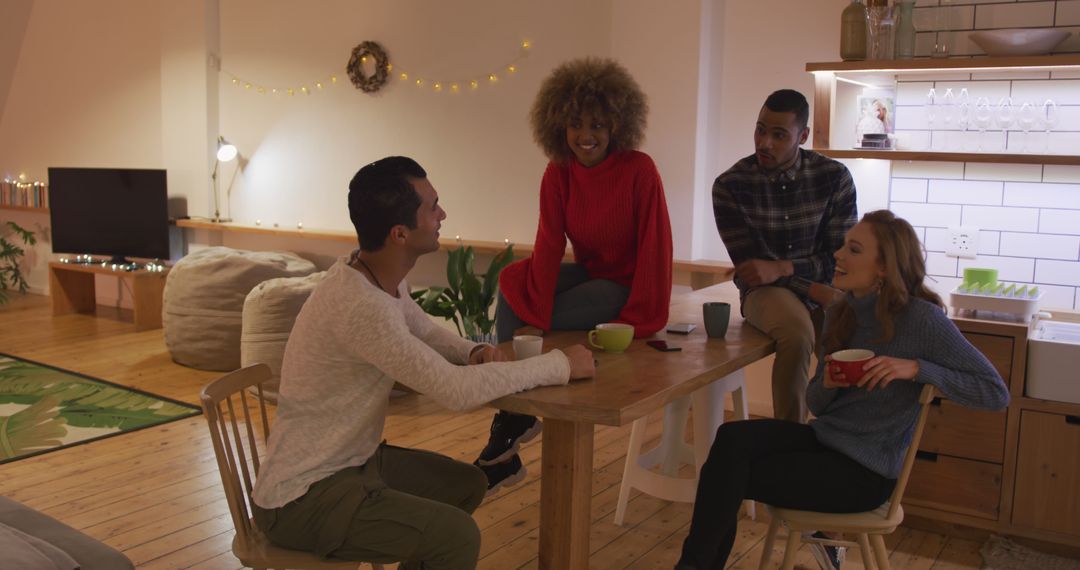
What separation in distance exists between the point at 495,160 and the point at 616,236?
260 centimetres

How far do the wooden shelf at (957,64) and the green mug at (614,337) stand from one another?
1677 mm

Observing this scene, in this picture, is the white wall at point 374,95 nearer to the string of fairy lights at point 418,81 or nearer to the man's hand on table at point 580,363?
the string of fairy lights at point 418,81

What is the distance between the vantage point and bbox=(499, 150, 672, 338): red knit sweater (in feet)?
9.18

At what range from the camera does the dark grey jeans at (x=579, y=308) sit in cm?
288

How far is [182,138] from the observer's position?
677 cm

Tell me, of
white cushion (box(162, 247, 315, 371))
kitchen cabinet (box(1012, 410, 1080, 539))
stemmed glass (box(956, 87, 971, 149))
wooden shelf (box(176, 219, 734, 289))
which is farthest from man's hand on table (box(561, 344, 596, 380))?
white cushion (box(162, 247, 315, 371))

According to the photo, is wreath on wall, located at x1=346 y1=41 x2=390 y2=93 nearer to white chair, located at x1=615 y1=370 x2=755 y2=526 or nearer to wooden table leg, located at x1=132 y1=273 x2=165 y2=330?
wooden table leg, located at x1=132 y1=273 x2=165 y2=330

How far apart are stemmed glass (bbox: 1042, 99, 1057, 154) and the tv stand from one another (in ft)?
17.1

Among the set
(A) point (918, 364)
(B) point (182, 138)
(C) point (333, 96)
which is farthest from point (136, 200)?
(A) point (918, 364)

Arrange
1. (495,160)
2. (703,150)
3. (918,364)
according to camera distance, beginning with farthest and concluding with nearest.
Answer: (495,160) < (703,150) < (918,364)

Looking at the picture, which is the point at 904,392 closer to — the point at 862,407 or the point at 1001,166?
the point at 862,407

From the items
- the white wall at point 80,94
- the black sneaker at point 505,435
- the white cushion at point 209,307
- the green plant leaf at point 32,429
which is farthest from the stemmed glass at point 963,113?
the white wall at point 80,94

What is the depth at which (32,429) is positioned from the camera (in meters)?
4.38

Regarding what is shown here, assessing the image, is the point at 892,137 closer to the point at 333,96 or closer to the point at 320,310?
the point at 320,310
